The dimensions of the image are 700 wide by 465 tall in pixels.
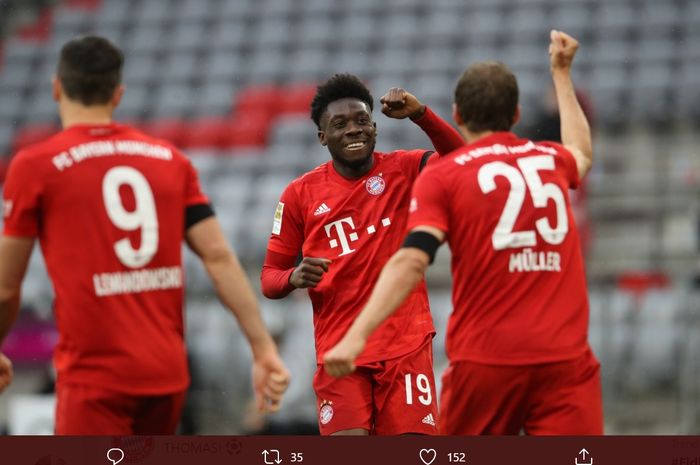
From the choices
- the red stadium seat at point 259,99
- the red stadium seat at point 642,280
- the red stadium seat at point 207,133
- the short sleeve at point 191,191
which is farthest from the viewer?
the red stadium seat at point 259,99

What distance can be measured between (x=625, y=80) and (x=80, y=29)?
9.76m

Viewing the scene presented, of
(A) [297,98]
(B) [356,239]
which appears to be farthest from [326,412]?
(A) [297,98]

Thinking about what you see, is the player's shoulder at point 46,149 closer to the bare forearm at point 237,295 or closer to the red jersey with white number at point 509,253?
the bare forearm at point 237,295

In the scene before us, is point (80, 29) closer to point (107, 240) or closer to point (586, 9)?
point (586, 9)

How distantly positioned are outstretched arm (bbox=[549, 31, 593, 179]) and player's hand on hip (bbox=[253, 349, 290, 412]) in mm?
1610

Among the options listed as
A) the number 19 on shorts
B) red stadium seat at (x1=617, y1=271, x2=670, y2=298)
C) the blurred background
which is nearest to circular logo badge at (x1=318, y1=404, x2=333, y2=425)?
the number 19 on shorts

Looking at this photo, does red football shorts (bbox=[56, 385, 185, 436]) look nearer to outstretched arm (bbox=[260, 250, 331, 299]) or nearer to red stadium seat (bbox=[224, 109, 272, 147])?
outstretched arm (bbox=[260, 250, 331, 299])

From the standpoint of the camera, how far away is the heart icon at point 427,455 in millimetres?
5234

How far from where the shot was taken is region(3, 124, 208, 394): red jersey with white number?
4473 mm

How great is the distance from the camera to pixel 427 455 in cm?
529

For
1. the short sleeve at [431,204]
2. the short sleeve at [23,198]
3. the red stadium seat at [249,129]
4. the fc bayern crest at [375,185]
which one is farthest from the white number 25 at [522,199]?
the red stadium seat at [249,129]

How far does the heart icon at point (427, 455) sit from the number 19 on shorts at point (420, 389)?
583 millimetres

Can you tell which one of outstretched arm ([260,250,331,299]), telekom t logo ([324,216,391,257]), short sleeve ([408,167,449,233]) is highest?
short sleeve ([408,167,449,233])

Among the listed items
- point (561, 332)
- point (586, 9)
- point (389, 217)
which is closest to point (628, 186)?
point (586, 9)
